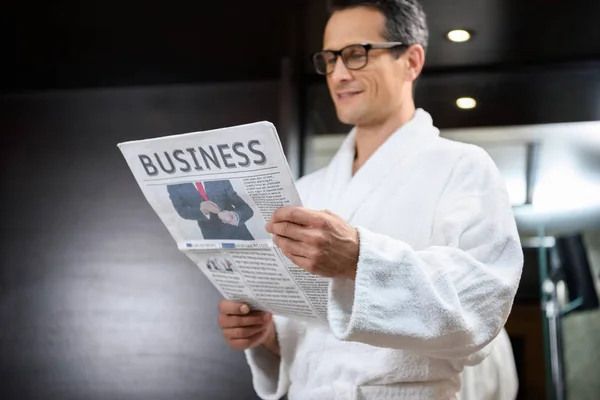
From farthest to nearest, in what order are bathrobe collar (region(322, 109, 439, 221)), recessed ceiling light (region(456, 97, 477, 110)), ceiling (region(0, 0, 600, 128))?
→ recessed ceiling light (region(456, 97, 477, 110))
ceiling (region(0, 0, 600, 128))
bathrobe collar (region(322, 109, 439, 221))

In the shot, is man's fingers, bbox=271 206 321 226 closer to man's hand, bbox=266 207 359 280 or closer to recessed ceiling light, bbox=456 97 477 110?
man's hand, bbox=266 207 359 280

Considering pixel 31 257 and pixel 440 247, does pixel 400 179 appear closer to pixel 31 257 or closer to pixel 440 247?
pixel 440 247

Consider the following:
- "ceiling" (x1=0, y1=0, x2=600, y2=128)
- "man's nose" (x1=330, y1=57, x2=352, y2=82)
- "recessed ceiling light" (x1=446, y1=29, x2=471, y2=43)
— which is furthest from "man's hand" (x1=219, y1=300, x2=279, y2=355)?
"recessed ceiling light" (x1=446, y1=29, x2=471, y2=43)

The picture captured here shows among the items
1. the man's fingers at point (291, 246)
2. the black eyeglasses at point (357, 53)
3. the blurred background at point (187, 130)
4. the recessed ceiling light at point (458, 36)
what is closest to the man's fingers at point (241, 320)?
the man's fingers at point (291, 246)

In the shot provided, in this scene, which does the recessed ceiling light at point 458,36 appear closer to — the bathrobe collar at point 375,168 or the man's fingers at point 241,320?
the bathrobe collar at point 375,168

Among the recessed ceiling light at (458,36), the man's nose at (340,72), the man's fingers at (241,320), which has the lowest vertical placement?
the man's fingers at (241,320)

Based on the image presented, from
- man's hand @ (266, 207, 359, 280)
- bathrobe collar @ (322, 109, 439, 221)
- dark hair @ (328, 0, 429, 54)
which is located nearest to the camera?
man's hand @ (266, 207, 359, 280)

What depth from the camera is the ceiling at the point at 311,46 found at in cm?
172

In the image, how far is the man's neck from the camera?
50.5 inches

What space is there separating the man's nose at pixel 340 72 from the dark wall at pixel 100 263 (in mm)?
703

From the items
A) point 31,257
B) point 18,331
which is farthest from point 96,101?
point 18,331

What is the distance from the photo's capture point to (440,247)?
3.17 ft

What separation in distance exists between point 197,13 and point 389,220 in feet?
2.85

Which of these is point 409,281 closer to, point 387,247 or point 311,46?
point 387,247
